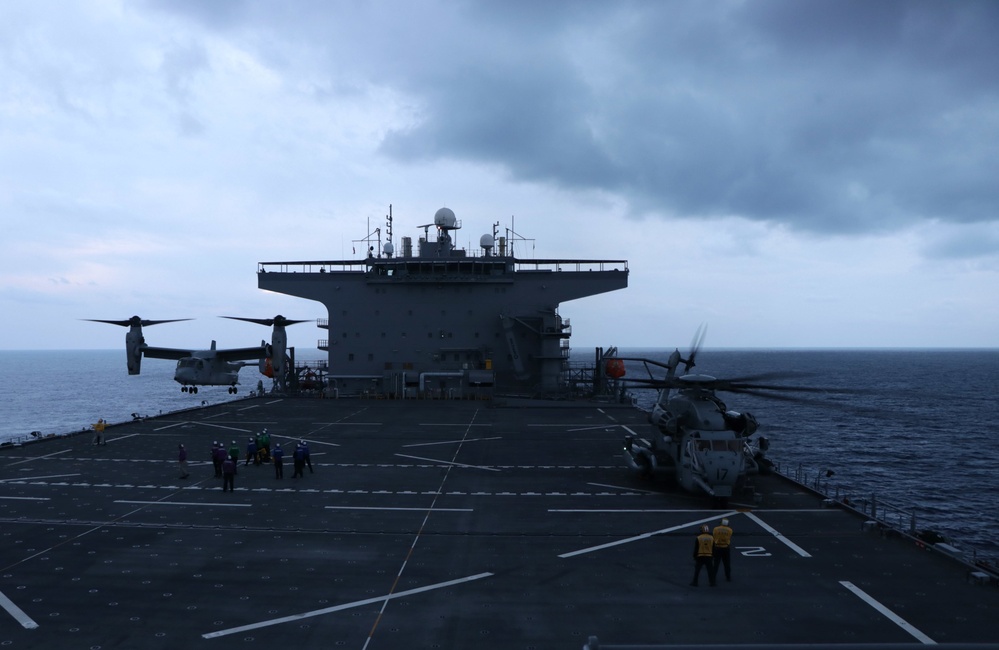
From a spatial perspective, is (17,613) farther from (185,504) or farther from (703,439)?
(703,439)

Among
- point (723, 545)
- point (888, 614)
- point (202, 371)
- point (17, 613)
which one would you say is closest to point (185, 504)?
point (17, 613)

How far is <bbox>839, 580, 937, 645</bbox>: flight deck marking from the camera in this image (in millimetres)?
10367

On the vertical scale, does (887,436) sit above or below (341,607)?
below

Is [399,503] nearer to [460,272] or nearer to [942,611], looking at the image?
[942,611]

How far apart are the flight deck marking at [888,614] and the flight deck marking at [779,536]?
1854 mm

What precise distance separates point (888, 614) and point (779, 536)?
484cm

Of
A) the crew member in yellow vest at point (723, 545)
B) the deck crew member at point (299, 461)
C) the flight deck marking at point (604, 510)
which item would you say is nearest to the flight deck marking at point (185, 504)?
the deck crew member at point (299, 461)

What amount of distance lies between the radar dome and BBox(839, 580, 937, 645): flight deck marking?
3877cm

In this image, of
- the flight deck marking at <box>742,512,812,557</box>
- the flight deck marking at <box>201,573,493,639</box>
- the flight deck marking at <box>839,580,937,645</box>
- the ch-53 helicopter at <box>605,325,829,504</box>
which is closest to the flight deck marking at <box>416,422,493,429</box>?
the ch-53 helicopter at <box>605,325,829,504</box>

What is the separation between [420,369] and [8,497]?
27429mm

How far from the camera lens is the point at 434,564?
14.0 meters

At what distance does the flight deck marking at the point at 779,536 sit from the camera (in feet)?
48.9

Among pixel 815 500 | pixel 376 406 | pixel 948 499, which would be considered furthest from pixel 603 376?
pixel 815 500

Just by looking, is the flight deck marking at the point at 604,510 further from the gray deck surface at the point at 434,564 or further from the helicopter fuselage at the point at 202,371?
the helicopter fuselage at the point at 202,371
